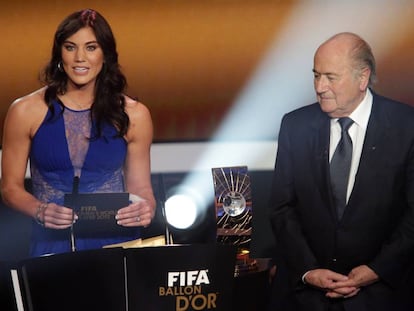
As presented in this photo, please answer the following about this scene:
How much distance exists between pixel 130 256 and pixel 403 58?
2.35m

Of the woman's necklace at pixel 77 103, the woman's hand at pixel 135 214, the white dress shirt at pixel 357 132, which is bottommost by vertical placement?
the woman's hand at pixel 135 214

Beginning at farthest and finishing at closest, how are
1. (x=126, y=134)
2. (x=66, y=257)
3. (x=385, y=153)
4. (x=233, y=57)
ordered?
(x=233, y=57) < (x=126, y=134) < (x=385, y=153) < (x=66, y=257)

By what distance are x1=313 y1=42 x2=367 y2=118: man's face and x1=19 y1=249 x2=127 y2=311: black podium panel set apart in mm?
1032

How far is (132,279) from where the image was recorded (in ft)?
8.23

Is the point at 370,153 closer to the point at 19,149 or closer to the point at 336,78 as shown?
the point at 336,78

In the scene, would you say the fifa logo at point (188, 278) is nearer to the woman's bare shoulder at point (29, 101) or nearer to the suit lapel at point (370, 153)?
the suit lapel at point (370, 153)

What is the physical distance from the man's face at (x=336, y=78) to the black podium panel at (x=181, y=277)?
790 millimetres

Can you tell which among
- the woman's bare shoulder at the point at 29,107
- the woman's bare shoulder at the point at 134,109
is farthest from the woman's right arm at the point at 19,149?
the woman's bare shoulder at the point at 134,109

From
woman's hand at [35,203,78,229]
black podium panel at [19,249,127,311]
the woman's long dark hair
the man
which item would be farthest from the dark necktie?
Result: black podium panel at [19,249,127,311]

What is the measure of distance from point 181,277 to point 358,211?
86 cm

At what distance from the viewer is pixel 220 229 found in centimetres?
334

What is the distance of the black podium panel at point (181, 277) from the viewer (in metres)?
2.52

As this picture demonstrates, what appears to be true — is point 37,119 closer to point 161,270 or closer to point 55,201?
Result: point 55,201

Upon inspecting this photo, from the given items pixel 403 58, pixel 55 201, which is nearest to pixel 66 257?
pixel 55 201
